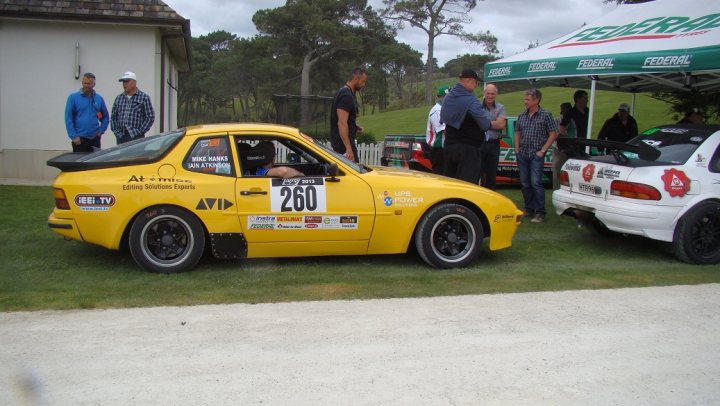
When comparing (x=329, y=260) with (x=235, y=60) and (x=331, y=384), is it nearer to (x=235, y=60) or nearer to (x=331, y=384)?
(x=331, y=384)

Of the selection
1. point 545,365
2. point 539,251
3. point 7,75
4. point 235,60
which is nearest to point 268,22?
point 235,60

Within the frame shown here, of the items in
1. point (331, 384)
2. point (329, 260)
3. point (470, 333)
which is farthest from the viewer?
point (329, 260)

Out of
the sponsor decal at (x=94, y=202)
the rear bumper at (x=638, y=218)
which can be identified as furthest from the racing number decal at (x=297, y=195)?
the rear bumper at (x=638, y=218)

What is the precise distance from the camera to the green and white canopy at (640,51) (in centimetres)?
713

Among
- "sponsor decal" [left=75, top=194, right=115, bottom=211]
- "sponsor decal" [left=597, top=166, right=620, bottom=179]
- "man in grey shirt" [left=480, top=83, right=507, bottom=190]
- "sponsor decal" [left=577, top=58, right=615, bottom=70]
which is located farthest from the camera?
"man in grey shirt" [left=480, top=83, right=507, bottom=190]

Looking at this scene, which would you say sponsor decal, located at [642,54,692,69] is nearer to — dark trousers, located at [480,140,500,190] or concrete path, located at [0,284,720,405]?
dark trousers, located at [480,140,500,190]

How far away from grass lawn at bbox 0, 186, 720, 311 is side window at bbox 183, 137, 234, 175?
922mm

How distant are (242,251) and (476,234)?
2.17m

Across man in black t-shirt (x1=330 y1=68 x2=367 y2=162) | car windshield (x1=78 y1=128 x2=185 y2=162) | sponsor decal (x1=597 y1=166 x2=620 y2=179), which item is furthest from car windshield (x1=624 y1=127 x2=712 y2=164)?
car windshield (x1=78 y1=128 x2=185 y2=162)

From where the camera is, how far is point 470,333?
13.8 ft

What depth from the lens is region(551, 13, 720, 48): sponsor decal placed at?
779 centimetres

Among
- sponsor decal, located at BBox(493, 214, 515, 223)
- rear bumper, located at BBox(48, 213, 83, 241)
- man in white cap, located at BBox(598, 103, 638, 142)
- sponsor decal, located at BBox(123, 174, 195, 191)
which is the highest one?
man in white cap, located at BBox(598, 103, 638, 142)

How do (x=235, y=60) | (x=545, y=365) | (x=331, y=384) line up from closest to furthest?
(x=331, y=384)
(x=545, y=365)
(x=235, y=60)

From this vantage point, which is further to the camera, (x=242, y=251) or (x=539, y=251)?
(x=539, y=251)
